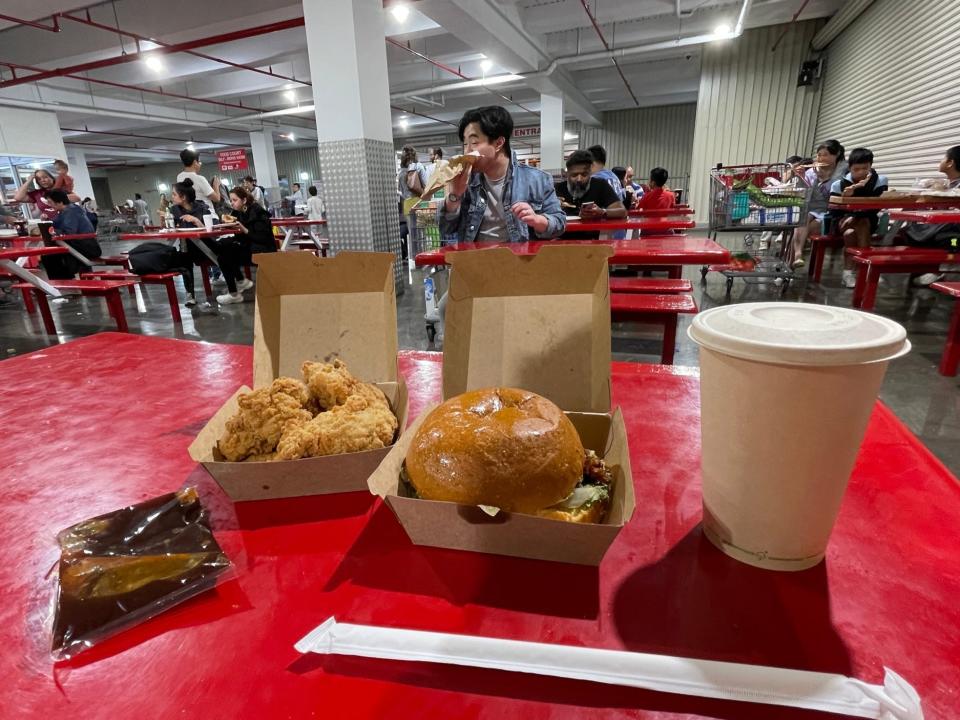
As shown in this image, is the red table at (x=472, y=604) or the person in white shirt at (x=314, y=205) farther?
the person in white shirt at (x=314, y=205)

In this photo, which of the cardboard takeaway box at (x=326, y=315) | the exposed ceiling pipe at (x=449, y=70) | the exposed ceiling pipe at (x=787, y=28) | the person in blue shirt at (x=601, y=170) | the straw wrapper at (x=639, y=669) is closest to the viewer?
the straw wrapper at (x=639, y=669)

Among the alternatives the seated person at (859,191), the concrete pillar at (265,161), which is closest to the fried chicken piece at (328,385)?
the seated person at (859,191)

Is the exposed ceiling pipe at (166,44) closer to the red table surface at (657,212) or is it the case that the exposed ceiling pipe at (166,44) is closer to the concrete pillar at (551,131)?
the red table surface at (657,212)

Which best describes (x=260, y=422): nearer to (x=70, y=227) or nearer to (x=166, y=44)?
(x=70, y=227)

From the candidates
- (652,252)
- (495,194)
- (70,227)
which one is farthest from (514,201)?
(70,227)

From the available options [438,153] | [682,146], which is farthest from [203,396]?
[682,146]

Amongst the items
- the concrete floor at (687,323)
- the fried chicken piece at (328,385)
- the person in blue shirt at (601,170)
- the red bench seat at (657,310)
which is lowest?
the concrete floor at (687,323)

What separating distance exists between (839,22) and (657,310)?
31.7ft

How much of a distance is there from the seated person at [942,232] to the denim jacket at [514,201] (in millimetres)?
4251

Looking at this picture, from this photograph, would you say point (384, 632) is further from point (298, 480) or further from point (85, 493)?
point (85, 493)

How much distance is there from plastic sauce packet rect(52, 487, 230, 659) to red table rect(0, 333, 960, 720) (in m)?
0.02

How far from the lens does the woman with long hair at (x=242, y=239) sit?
613 cm

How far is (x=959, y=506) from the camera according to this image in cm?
67

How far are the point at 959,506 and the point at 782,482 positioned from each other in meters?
0.37
